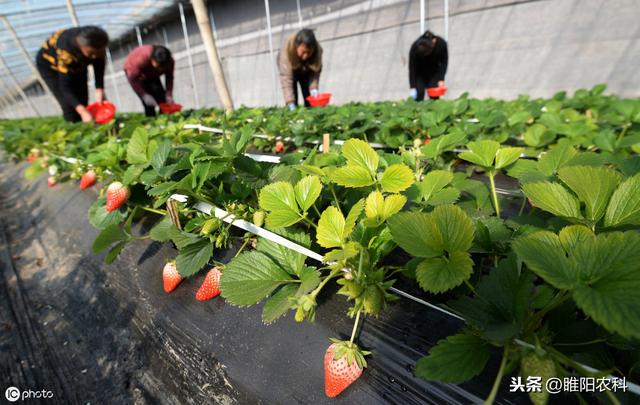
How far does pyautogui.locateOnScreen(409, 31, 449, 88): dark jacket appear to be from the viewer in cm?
312

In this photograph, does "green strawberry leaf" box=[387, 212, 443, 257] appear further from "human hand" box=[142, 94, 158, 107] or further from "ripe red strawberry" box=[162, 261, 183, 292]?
"human hand" box=[142, 94, 158, 107]

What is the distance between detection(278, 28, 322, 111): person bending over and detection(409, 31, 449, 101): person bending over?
971 millimetres

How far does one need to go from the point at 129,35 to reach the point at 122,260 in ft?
45.9

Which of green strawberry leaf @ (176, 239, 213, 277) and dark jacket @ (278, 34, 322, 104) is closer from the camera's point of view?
green strawberry leaf @ (176, 239, 213, 277)

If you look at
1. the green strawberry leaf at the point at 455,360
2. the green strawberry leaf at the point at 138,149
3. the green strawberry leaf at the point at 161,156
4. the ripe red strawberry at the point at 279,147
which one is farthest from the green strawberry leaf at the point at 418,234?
the ripe red strawberry at the point at 279,147

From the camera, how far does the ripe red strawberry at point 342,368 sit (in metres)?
0.43

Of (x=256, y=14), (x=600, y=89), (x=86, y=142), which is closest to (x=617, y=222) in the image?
(x=86, y=142)

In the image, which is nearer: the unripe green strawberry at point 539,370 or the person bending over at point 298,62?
the unripe green strawberry at point 539,370

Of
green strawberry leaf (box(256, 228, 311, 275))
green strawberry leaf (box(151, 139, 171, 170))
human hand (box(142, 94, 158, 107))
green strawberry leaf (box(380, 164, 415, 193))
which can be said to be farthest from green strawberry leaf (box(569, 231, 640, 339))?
human hand (box(142, 94, 158, 107))

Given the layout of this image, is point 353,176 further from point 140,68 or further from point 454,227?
point 140,68

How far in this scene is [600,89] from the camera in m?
1.99

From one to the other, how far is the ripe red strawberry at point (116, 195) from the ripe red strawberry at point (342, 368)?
769mm

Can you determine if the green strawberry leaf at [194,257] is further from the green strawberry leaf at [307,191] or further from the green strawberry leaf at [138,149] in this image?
the green strawberry leaf at [138,149]

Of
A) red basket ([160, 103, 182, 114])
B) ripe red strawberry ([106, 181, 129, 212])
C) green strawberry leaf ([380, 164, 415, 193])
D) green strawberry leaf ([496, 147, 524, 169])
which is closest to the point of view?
green strawberry leaf ([380, 164, 415, 193])
